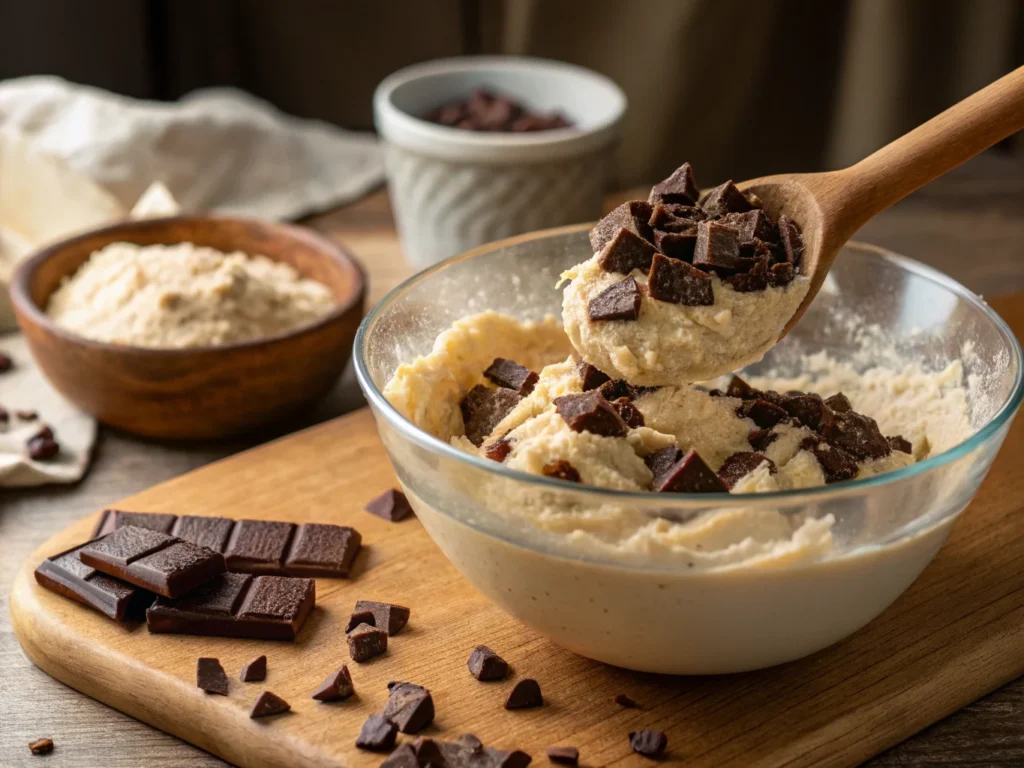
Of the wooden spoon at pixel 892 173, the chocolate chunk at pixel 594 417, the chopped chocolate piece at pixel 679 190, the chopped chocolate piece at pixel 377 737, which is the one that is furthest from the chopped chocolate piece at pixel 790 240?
the chopped chocolate piece at pixel 377 737

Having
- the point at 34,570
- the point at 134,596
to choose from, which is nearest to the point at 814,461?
the point at 134,596

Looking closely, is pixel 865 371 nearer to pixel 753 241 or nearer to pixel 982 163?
pixel 753 241

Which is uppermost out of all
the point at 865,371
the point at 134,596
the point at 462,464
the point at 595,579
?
the point at 462,464

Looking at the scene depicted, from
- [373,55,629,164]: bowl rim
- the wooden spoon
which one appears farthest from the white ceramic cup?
the wooden spoon

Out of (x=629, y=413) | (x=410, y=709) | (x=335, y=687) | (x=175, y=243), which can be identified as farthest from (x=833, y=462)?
(x=175, y=243)

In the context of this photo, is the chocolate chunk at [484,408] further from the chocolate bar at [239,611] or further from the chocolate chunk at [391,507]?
the chocolate bar at [239,611]

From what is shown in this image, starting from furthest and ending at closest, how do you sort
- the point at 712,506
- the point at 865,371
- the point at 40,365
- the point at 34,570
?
the point at 40,365, the point at 865,371, the point at 34,570, the point at 712,506
